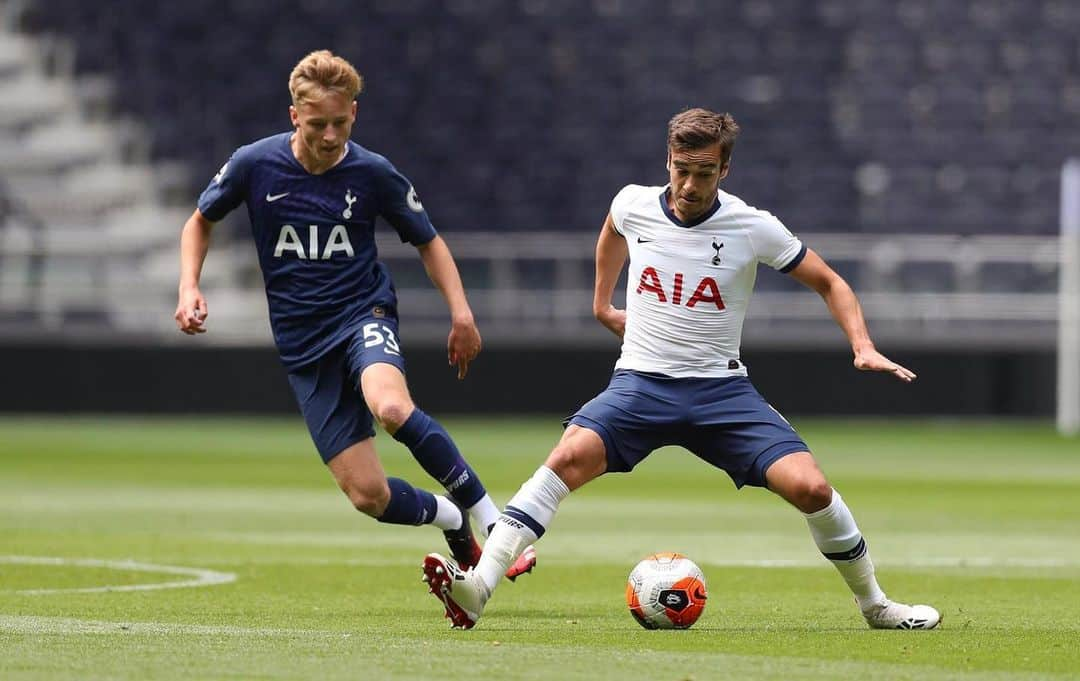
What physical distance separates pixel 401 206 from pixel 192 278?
0.86 m

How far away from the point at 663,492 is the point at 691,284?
8691 mm

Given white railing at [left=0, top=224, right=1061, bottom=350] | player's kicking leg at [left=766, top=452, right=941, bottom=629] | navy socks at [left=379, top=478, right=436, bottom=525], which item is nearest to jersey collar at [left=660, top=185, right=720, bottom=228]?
player's kicking leg at [left=766, top=452, right=941, bottom=629]

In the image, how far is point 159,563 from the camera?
958 cm

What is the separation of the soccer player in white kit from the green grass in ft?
1.04

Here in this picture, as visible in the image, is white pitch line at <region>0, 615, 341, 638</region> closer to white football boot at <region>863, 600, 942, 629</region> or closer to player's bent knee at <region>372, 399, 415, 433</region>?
player's bent knee at <region>372, 399, 415, 433</region>

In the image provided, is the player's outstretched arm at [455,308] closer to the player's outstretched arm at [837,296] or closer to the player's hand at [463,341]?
the player's hand at [463,341]

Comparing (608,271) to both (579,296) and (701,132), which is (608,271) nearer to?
(701,132)

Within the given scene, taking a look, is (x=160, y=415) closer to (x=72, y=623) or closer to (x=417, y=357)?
(x=417, y=357)

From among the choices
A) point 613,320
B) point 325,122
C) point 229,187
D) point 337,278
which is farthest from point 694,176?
point 229,187

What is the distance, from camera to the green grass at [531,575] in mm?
5871

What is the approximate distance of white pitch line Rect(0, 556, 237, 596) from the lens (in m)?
8.16

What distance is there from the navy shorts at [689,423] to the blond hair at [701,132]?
83 centimetres

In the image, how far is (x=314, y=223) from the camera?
7.57m

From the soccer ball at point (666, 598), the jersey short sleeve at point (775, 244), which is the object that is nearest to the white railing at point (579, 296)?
the jersey short sleeve at point (775, 244)
